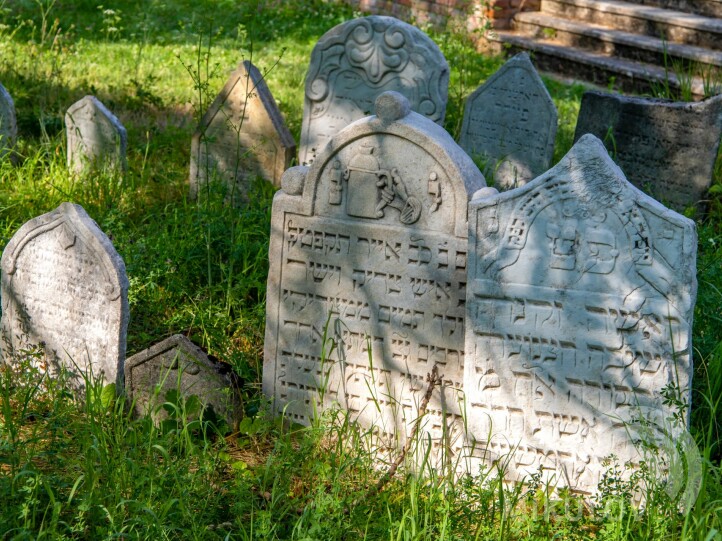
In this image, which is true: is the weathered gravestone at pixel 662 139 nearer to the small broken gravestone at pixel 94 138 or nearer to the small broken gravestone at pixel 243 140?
the small broken gravestone at pixel 243 140

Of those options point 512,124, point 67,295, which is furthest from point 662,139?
point 67,295

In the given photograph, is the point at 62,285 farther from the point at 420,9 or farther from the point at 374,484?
the point at 420,9

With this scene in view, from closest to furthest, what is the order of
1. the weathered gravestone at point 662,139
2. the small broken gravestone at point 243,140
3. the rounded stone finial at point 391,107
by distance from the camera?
the rounded stone finial at point 391,107, the weathered gravestone at point 662,139, the small broken gravestone at point 243,140

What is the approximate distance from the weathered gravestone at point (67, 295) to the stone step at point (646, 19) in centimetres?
722

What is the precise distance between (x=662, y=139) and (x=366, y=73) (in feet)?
6.77

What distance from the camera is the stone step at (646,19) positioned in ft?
33.0

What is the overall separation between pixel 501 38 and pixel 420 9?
1.58 m

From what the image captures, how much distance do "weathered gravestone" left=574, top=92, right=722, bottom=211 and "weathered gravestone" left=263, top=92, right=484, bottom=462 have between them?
2949 mm

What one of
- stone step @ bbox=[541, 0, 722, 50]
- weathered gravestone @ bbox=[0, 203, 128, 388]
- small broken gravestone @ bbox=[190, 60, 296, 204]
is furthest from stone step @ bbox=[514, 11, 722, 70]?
weathered gravestone @ bbox=[0, 203, 128, 388]

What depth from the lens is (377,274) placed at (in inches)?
155

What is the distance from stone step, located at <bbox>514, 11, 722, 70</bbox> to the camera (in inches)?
384

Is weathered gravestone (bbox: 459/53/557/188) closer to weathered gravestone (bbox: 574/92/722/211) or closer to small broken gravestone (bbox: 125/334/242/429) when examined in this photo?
weathered gravestone (bbox: 574/92/722/211)

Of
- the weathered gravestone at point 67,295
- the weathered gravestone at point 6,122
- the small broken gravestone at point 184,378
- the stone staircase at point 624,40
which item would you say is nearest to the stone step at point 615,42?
the stone staircase at point 624,40

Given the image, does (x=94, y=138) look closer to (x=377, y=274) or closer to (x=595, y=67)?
(x=377, y=274)
